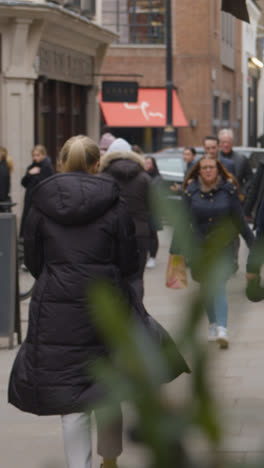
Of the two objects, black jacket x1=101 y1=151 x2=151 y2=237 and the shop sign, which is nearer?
black jacket x1=101 y1=151 x2=151 y2=237

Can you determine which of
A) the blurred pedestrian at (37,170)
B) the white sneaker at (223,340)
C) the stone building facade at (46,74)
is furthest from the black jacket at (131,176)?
the stone building facade at (46,74)

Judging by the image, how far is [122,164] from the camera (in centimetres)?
779

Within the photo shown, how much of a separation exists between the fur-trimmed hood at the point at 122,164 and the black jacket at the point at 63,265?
11.1ft

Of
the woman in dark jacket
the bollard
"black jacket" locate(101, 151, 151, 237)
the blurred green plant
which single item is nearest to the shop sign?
the bollard

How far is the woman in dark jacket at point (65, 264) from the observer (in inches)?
155

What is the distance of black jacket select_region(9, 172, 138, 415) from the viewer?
3.94m

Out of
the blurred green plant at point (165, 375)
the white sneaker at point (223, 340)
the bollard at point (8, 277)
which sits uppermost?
the blurred green plant at point (165, 375)

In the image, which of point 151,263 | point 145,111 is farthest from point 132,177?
point 145,111

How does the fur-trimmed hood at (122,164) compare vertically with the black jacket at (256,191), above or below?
above

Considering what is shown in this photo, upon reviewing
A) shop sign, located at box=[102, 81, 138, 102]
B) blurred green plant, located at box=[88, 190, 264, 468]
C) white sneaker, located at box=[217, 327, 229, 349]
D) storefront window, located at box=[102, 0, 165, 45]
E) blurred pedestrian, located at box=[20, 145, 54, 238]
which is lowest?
blurred pedestrian, located at box=[20, 145, 54, 238]

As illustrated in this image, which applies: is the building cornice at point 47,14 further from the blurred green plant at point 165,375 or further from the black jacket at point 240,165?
the blurred green plant at point 165,375

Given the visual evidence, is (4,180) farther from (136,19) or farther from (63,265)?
(136,19)

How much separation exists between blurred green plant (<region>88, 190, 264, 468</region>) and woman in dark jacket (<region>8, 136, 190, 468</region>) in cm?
313

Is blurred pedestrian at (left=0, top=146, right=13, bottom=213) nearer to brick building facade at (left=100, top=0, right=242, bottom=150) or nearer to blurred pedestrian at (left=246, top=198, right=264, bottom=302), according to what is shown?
blurred pedestrian at (left=246, top=198, right=264, bottom=302)
